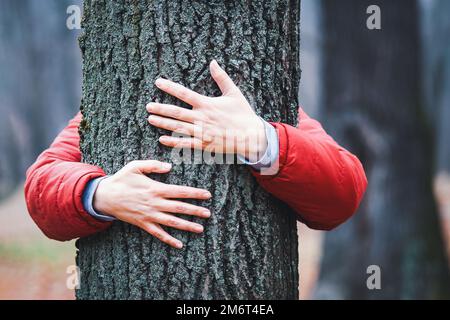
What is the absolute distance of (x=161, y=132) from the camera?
2215 mm

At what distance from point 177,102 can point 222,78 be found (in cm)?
20

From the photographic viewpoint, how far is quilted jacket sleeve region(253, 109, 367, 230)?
214 centimetres

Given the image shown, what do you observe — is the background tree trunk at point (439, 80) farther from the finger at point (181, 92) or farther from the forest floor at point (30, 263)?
the forest floor at point (30, 263)

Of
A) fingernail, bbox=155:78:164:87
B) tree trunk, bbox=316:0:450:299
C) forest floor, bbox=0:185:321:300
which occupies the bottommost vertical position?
forest floor, bbox=0:185:321:300

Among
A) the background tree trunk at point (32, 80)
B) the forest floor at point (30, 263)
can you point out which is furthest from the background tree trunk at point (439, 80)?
the background tree trunk at point (32, 80)

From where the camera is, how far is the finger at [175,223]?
7.11 feet

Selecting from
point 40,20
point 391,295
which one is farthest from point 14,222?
point 391,295

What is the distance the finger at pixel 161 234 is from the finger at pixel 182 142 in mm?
326

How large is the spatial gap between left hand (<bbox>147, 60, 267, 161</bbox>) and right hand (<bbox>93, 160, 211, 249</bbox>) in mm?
166

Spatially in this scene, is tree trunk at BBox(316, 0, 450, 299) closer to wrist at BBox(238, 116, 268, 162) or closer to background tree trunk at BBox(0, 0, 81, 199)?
wrist at BBox(238, 116, 268, 162)

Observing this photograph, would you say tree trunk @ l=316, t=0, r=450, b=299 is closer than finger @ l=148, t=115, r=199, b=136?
No

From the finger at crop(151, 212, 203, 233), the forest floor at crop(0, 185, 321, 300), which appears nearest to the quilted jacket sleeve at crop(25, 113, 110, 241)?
the finger at crop(151, 212, 203, 233)
